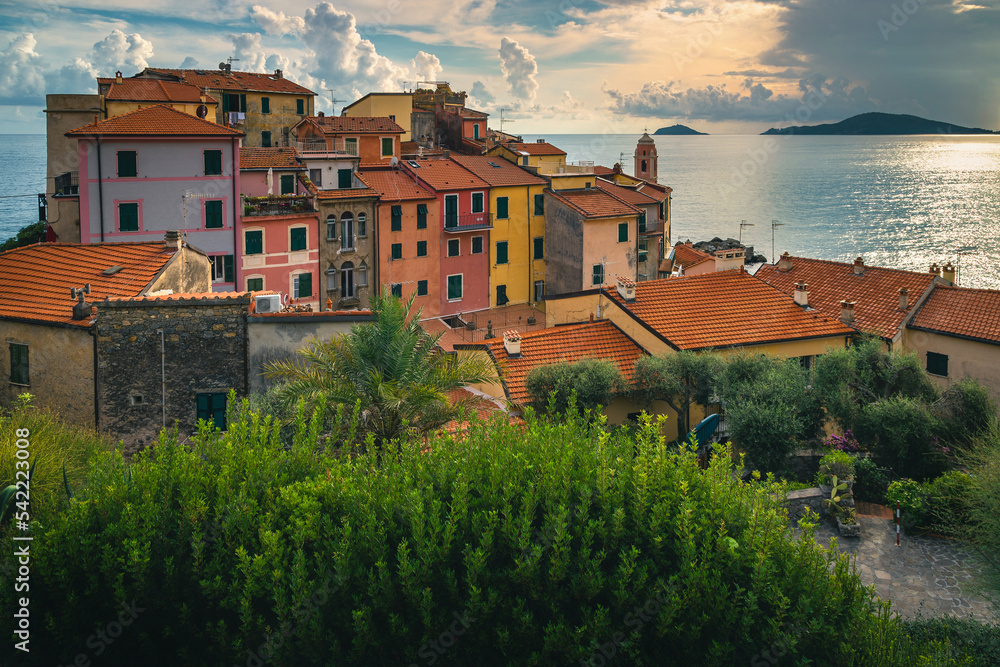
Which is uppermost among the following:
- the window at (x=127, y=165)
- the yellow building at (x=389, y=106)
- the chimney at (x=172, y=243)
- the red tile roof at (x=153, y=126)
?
the yellow building at (x=389, y=106)

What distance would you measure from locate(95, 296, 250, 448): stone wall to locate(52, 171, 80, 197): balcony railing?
22.4 meters

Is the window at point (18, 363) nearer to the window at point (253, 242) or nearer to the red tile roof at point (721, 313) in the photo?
the red tile roof at point (721, 313)

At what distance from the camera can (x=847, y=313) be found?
30328 mm

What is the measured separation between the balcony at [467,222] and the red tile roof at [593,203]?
4871 mm

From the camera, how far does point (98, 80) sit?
53.9m

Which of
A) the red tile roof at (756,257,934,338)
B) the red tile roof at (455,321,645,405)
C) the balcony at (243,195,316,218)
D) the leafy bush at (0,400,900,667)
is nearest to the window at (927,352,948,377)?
the red tile roof at (756,257,934,338)

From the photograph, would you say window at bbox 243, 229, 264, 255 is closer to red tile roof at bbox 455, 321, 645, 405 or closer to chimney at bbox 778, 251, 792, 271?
red tile roof at bbox 455, 321, 645, 405

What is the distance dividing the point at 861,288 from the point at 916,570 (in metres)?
20.1

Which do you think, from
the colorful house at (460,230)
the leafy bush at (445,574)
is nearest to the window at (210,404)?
the leafy bush at (445,574)

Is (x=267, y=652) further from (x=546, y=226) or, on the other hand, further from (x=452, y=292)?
(x=546, y=226)

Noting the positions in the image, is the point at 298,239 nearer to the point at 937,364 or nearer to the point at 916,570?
the point at 937,364

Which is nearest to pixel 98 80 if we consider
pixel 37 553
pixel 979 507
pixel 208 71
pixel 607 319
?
pixel 208 71

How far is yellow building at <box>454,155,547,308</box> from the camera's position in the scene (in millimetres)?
54562

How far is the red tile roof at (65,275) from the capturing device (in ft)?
64.7
